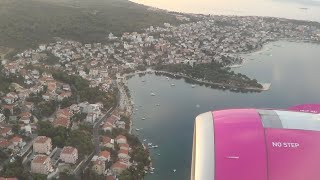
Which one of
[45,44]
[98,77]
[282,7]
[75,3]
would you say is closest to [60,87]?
[98,77]

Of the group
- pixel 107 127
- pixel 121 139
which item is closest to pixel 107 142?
pixel 121 139

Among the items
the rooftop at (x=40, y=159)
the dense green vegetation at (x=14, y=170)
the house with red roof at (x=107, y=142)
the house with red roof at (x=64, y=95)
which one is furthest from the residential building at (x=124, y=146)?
the house with red roof at (x=64, y=95)

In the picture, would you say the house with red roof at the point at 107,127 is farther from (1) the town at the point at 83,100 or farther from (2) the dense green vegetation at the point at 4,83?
(2) the dense green vegetation at the point at 4,83

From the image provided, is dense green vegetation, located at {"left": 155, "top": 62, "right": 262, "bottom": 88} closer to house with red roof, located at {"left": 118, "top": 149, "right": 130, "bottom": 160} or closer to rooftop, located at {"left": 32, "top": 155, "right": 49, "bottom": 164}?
house with red roof, located at {"left": 118, "top": 149, "right": 130, "bottom": 160}

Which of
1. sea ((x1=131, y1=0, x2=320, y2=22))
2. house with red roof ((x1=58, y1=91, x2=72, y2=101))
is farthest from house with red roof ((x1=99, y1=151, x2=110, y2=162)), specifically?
sea ((x1=131, y1=0, x2=320, y2=22))

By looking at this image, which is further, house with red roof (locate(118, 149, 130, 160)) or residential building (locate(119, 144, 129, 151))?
residential building (locate(119, 144, 129, 151))

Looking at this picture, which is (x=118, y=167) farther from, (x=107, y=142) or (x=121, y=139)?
(x=121, y=139)
